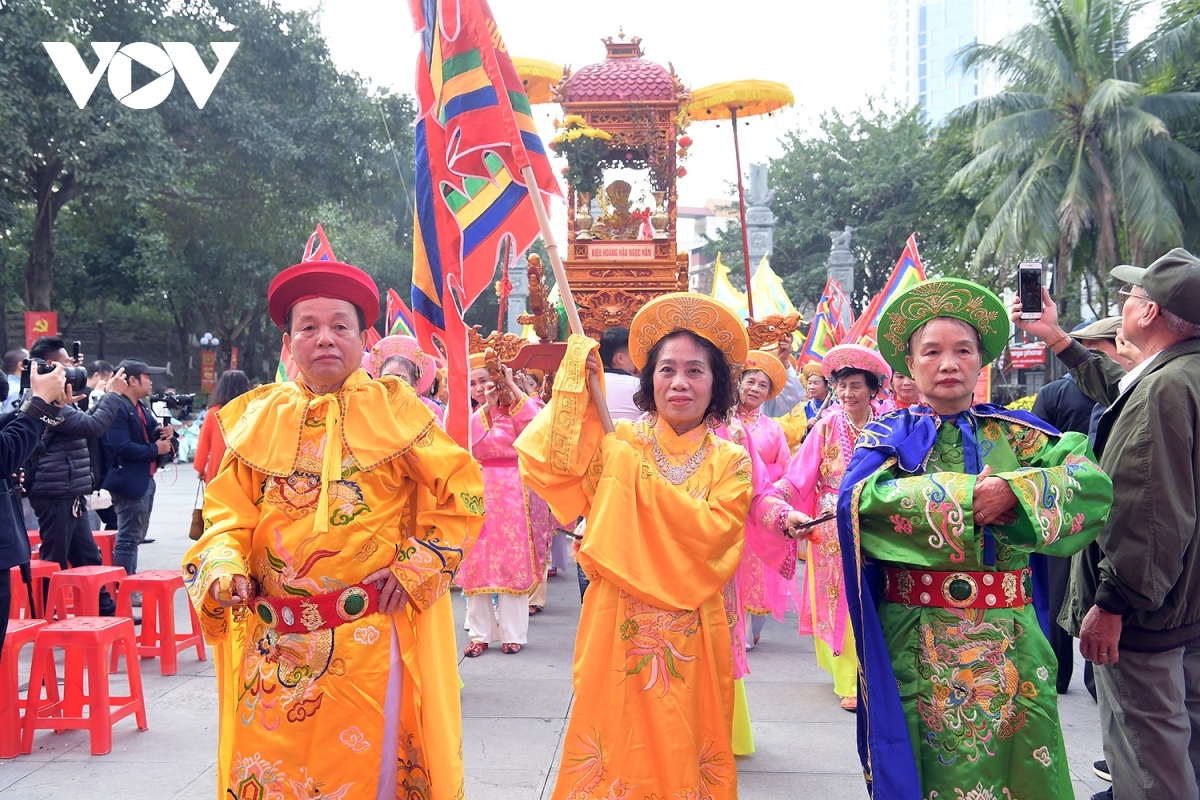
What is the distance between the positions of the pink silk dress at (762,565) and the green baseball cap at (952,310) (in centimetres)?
261

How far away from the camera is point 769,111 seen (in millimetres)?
8945

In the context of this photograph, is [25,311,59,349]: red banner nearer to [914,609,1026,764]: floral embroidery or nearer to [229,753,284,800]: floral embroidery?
[229,753,284,800]: floral embroidery

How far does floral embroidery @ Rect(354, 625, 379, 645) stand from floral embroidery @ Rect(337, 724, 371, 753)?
0.75 feet

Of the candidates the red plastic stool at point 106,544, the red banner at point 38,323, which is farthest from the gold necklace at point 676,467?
the red banner at point 38,323

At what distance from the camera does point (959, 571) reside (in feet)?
8.44

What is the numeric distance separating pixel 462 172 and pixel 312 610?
66.5 inches

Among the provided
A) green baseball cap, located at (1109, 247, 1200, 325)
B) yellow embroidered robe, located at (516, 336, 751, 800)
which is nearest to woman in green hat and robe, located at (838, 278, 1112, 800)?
yellow embroidered robe, located at (516, 336, 751, 800)

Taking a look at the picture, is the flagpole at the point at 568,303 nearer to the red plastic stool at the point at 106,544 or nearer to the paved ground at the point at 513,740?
the paved ground at the point at 513,740

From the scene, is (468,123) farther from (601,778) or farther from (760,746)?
(760,746)

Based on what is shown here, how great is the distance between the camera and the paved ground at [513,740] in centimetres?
385

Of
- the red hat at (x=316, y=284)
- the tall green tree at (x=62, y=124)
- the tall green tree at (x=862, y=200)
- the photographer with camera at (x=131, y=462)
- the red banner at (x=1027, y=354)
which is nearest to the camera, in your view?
the red hat at (x=316, y=284)

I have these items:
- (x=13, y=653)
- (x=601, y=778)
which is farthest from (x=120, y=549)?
(x=601, y=778)

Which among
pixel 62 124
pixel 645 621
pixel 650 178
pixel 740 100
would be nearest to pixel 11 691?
pixel 645 621

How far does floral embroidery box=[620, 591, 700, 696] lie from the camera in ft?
9.59
